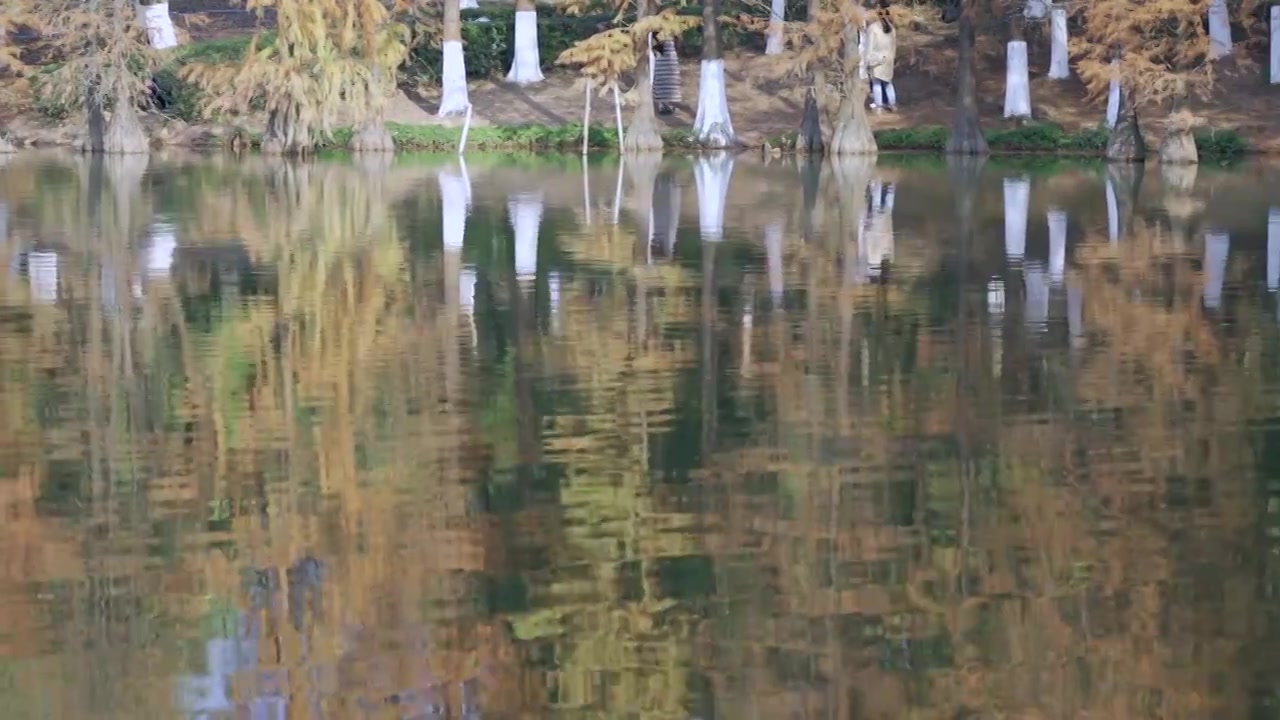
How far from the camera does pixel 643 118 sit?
173ft

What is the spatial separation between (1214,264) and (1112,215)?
7768mm

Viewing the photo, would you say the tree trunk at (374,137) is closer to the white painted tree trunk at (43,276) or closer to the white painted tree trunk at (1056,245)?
the white painted tree trunk at (1056,245)

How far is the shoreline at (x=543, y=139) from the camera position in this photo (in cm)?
5191

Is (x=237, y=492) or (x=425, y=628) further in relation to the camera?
(x=237, y=492)

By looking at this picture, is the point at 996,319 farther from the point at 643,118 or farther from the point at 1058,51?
the point at 1058,51

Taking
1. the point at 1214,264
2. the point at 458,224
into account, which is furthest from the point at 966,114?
the point at 1214,264

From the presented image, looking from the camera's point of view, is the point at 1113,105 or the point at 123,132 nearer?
the point at 1113,105

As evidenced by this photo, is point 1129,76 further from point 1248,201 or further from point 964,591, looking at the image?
point 964,591

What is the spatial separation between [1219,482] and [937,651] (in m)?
3.80

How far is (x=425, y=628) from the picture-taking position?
8594 millimetres

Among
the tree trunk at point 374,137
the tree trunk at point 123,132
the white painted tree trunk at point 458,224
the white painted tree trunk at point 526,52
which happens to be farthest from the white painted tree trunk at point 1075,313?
the white painted tree trunk at point 526,52

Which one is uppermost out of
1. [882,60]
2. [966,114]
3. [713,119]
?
[882,60]

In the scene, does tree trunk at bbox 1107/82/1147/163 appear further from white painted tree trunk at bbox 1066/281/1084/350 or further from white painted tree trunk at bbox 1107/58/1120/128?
white painted tree trunk at bbox 1066/281/1084/350

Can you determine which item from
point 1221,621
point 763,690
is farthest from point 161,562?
point 1221,621
